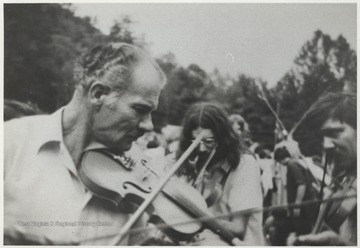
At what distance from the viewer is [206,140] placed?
3.40 metres

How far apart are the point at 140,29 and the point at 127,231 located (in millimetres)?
1348

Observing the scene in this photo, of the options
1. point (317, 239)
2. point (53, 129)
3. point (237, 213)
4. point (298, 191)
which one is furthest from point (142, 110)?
point (317, 239)

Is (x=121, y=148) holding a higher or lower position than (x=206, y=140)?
lower

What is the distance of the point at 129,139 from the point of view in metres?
3.42

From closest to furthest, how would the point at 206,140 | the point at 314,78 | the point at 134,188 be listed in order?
the point at 134,188, the point at 206,140, the point at 314,78

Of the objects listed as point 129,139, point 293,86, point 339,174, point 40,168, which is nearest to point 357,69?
point 293,86

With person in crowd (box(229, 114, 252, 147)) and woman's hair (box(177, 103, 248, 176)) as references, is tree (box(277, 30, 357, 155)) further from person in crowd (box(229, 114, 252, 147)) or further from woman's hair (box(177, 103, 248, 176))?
woman's hair (box(177, 103, 248, 176))

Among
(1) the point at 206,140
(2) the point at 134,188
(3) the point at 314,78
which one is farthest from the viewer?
(3) the point at 314,78

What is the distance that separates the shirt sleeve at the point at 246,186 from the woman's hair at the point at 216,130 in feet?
0.20

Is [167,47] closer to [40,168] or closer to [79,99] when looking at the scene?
[79,99]

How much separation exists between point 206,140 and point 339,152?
921 millimetres

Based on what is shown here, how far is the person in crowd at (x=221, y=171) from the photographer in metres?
3.40

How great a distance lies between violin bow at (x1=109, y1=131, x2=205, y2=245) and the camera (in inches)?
131

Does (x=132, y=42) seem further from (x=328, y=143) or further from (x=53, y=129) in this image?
(x=328, y=143)
